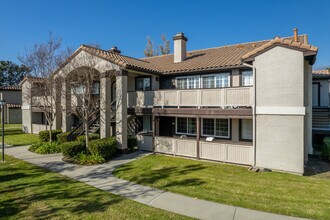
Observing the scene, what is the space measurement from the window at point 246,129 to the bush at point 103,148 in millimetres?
8249

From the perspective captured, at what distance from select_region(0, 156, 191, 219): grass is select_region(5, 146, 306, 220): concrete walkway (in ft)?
1.29

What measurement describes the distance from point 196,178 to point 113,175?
12.1 ft

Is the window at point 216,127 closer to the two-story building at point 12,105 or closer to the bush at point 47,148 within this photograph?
the bush at point 47,148

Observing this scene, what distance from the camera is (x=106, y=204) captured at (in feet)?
20.9

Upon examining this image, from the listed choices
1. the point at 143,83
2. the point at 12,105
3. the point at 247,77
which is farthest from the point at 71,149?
the point at 12,105

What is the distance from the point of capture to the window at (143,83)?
1631 cm

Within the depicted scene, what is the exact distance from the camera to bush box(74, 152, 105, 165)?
11127mm

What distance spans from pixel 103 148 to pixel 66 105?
659 cm

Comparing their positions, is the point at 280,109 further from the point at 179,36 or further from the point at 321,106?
the point at 321,106

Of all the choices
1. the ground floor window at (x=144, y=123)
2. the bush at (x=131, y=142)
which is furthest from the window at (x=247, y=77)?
the bush at (x=131, y=142)

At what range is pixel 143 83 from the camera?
→ 1662 centimetres

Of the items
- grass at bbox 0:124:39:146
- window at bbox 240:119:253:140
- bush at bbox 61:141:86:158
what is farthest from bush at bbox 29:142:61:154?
window at bbox 240:119:253:140

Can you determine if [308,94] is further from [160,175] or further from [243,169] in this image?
[160,175]

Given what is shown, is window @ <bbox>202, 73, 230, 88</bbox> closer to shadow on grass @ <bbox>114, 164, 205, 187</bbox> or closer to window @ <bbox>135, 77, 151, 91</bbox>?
window @ <bbox>135, 77, 151, 91</bbox>
